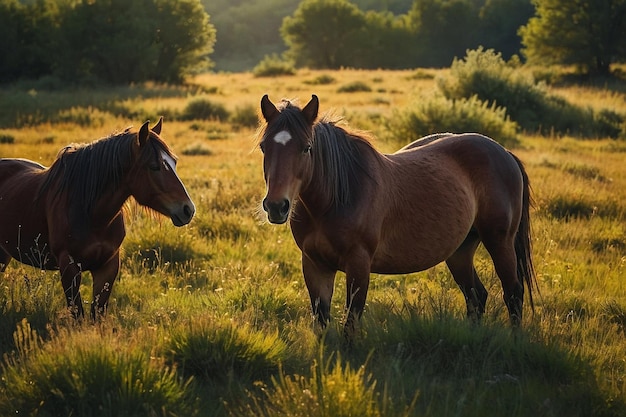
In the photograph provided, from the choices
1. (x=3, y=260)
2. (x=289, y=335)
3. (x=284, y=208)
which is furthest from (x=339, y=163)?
(x=3, y=260)

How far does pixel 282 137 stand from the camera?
176 inches

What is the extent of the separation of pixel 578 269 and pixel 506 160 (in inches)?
93.2

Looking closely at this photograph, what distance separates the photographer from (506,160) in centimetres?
589

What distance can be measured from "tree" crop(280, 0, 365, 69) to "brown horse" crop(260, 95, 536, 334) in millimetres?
64421

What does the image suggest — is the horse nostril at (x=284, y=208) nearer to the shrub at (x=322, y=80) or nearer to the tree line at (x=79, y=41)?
the shrub at (x=322, y=80)

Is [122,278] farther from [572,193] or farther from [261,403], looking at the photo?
[572,193]

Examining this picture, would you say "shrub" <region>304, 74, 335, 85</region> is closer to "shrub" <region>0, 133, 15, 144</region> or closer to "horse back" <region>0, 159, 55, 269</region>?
"shrub" <region>0, 133, 15, 144</region>

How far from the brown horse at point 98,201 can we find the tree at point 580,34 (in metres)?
41.0

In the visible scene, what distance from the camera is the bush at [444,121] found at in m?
16.7

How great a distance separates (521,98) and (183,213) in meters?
19.3

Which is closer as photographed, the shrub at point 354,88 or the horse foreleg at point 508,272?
the horse foreleg at point 508,272

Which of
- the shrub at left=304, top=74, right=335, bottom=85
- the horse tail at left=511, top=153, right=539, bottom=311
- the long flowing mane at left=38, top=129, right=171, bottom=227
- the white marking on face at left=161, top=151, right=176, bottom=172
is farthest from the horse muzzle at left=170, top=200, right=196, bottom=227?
the shrub at left=304, top=74, right=335, bottom=85

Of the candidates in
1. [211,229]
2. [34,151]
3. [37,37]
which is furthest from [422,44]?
[211,229]

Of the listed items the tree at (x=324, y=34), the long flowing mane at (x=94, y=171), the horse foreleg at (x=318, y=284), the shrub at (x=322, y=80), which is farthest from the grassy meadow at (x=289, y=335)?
the tree at (x=324, y=34)
